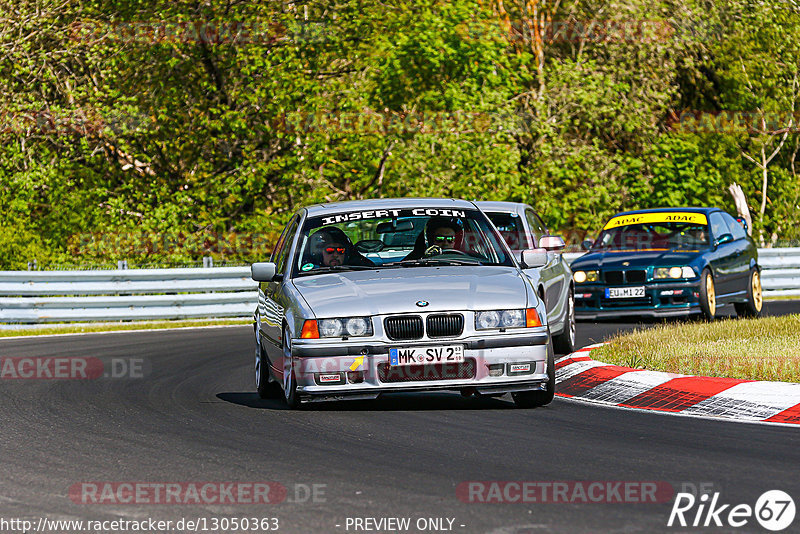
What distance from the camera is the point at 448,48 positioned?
96.0 ft

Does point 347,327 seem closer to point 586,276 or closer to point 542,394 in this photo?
point 542,394

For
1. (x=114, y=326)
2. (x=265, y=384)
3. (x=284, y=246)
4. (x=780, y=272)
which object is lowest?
(x=780, y=272)

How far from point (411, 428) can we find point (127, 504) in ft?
8.76

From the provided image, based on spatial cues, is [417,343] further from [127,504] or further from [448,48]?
[448,48]

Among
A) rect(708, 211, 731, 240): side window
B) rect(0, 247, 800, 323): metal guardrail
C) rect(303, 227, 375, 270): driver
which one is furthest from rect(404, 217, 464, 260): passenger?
rect(0, 247, 800, 323): metal guardrail

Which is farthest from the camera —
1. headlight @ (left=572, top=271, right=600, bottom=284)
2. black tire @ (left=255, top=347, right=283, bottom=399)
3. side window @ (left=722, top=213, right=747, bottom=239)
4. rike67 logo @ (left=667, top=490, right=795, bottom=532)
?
side window @ (left=722, top=213, right=747, bottom=239)

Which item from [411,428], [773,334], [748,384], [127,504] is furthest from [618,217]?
[127,504]

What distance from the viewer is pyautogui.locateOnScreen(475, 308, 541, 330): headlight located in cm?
907

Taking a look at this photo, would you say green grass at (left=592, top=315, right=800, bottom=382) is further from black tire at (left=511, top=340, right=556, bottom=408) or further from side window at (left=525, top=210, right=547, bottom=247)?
black tire at (left=511, top=340, right=556, bottom=408)

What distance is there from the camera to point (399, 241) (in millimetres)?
10898

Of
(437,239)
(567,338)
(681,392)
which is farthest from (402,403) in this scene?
(567,338)

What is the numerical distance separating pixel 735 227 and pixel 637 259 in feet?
8.97

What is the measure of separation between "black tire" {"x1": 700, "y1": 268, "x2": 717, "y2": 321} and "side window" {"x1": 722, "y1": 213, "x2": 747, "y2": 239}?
196 cm

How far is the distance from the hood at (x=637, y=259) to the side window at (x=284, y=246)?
7780 millimetres
